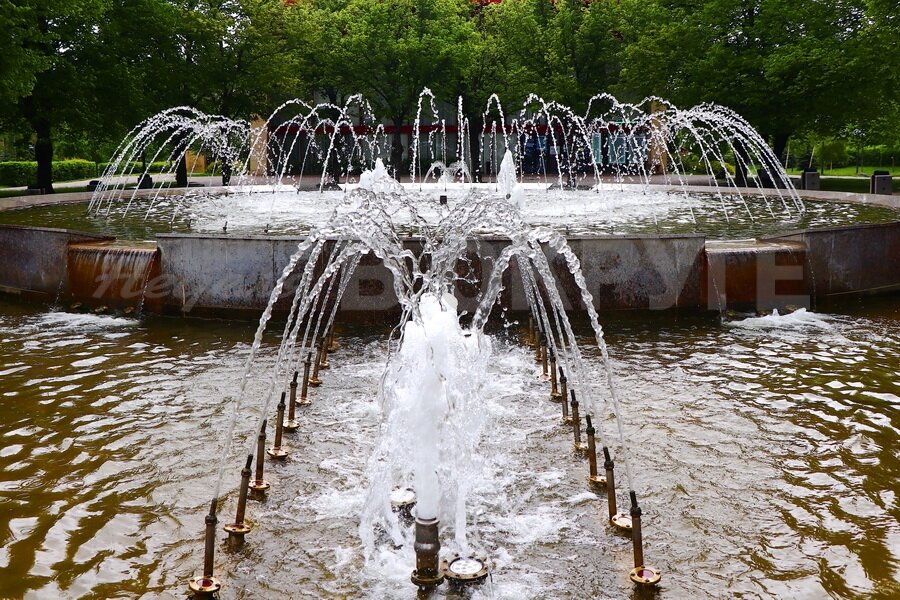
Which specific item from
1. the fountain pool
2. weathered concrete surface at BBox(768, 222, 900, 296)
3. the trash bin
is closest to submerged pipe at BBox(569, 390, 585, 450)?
weathered concrete surface at BBox(768, 222, 900, 296)

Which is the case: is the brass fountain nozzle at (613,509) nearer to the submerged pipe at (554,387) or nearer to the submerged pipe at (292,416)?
the submerged pipe at (554,387)

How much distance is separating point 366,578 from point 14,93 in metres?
21.2

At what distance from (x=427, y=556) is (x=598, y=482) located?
1.81 m

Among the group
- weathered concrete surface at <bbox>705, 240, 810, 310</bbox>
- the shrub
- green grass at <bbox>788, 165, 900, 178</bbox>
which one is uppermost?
the shrub

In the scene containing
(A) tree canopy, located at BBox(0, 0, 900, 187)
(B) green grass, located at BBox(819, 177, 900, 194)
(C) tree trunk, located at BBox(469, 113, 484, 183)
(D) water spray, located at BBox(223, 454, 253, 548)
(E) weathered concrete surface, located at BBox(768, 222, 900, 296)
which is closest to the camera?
(D) water spray, located at BBox(223, 454, 253, 548)

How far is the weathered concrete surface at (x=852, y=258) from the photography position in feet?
38.5

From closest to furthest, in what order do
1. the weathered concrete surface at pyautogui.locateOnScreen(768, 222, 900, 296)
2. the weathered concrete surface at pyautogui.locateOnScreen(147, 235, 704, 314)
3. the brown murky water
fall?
the brown murky water < the weathered concrete surface at pyautogui.locateOnScreen(147, 235, 704, 314) < the weathered concrete surface at pyautogui.locateOnScreen(768, 222, 900, 296)

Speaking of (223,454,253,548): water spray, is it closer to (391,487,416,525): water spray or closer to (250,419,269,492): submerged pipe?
(250,419,269,492): submerged pipe

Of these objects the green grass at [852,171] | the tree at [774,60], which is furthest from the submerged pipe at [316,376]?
the green grass at [852,171]

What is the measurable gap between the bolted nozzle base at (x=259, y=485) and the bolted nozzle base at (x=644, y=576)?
268cm

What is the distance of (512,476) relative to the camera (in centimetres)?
631

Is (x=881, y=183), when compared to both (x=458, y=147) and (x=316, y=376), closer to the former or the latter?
(x=316, y=376)

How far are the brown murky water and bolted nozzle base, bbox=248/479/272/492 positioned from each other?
5.0 inches

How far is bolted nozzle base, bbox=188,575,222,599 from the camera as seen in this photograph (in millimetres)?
4723
